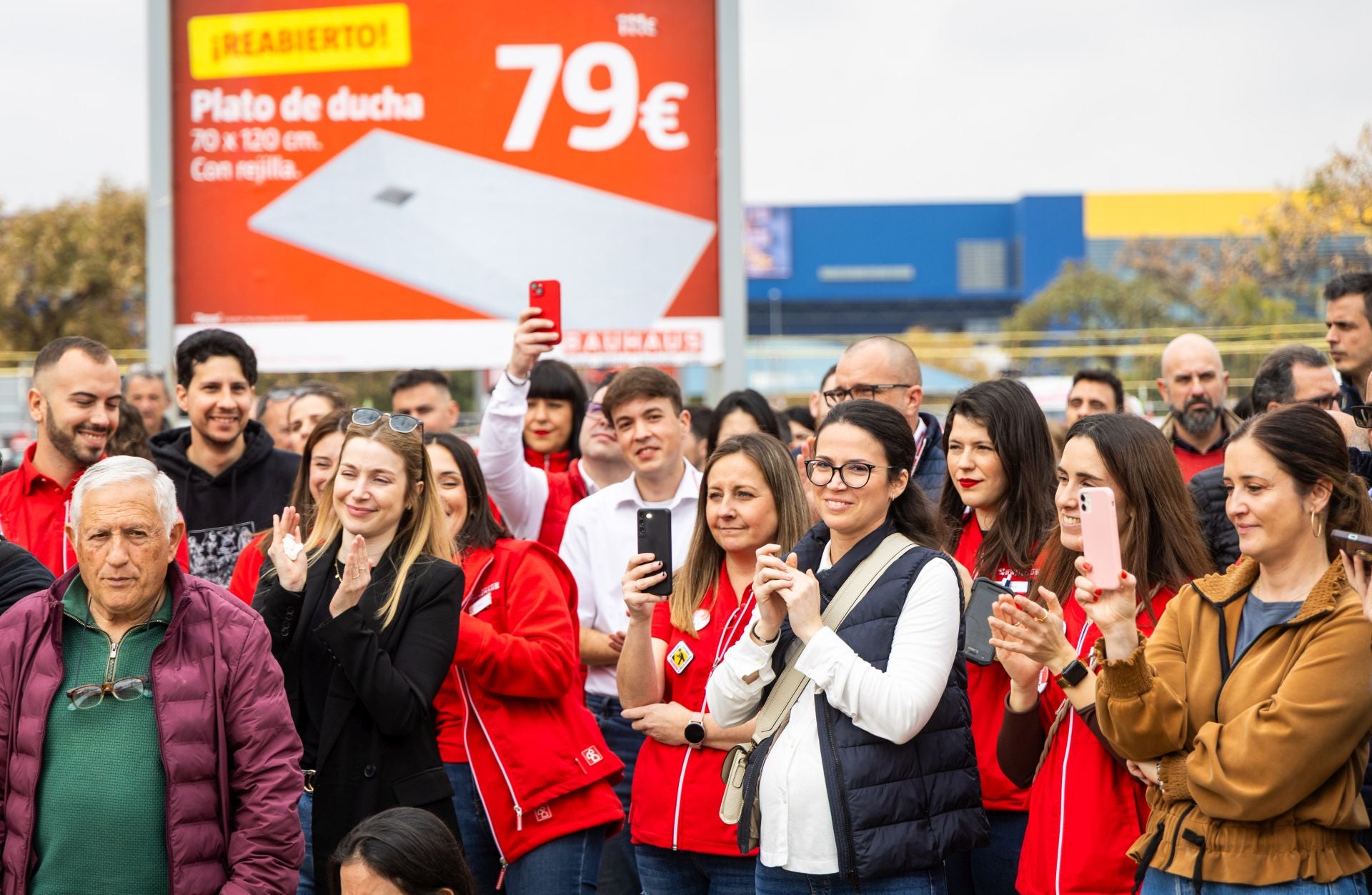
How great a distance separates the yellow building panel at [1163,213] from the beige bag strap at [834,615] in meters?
78.3

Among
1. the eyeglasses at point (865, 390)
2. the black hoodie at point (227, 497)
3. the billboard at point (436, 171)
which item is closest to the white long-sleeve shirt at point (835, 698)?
the eyeglasses at point (865, 390)

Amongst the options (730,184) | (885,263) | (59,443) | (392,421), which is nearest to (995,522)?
(392,421)

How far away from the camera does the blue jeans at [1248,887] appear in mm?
3305

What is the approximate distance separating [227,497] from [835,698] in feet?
10.5

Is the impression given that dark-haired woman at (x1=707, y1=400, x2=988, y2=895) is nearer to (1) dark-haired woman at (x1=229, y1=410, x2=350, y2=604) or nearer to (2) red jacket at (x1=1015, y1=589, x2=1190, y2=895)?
(2) red jacket at (x1=1015, y1=589, x2=1190, y2=895)

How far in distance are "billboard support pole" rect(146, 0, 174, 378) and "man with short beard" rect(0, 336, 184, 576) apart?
3.18 meters

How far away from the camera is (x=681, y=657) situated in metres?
4.52

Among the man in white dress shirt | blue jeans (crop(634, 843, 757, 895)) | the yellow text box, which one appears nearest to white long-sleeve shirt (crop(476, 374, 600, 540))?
the man in white dress shirt

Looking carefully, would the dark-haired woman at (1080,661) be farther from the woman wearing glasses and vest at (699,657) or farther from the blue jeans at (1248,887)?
the woman wearing glasses and vest at (699,657)

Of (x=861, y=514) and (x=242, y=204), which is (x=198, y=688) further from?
(x=242, y=204)

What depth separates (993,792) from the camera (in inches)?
163

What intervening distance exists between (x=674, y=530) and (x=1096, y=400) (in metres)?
3.04

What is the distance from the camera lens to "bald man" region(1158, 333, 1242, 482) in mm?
7207

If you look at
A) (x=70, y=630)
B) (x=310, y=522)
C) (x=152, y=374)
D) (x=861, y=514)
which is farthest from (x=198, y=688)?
(x=152, y=374)
